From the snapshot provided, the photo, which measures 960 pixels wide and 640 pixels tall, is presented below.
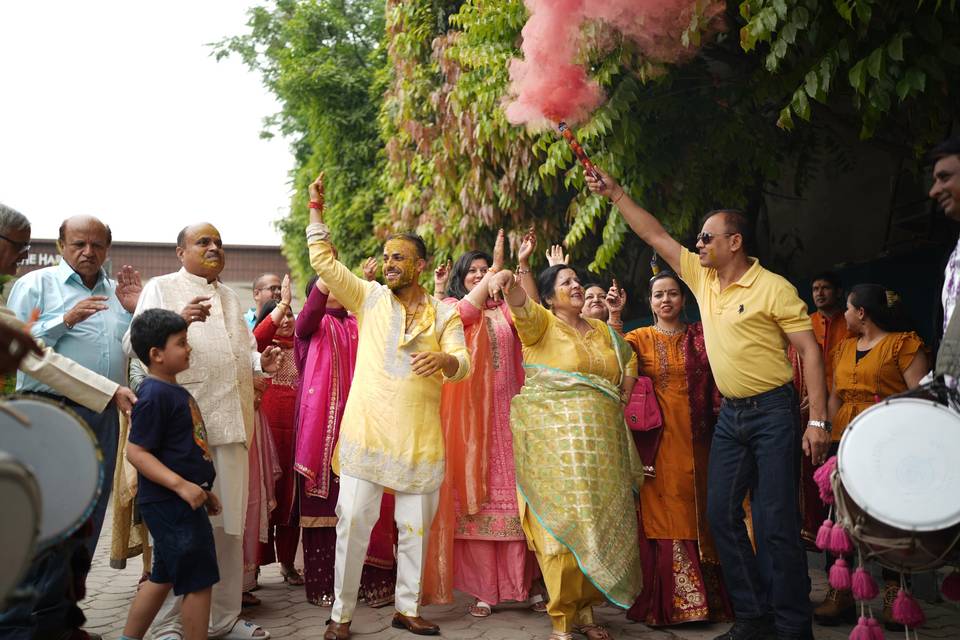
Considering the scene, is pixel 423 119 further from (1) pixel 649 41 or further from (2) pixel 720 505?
(2) pixel 720 505

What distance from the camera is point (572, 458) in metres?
4.60

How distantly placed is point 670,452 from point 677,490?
0.22 m

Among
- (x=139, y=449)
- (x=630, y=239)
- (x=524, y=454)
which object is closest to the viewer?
(x=139, y=449)

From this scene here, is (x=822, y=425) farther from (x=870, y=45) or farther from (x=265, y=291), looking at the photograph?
(x=265, y=291)

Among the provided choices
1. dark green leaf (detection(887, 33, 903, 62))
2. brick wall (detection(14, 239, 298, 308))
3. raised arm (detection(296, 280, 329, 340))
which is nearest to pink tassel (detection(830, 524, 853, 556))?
dark green leaf (detection(887, 33, 903, 62))

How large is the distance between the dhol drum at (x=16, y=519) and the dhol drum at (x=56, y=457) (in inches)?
11.5

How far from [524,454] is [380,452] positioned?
0.84 meters

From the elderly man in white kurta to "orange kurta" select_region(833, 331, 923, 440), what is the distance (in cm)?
358

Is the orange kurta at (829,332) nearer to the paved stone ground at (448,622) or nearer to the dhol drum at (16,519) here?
the paved stone ground at (448,622)

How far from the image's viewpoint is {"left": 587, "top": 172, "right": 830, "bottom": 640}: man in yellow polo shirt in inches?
165

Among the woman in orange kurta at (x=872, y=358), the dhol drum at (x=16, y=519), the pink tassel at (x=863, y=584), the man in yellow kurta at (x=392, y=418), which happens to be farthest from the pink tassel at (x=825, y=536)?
the dhol drum at (x=16, y=519)

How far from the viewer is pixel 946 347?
10.5 ft

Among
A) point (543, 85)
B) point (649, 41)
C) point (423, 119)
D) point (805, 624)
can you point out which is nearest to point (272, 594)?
point (805, 624)

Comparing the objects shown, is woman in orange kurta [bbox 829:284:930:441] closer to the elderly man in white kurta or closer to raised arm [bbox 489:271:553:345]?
raised arm [bbox 489:271:553:345]
